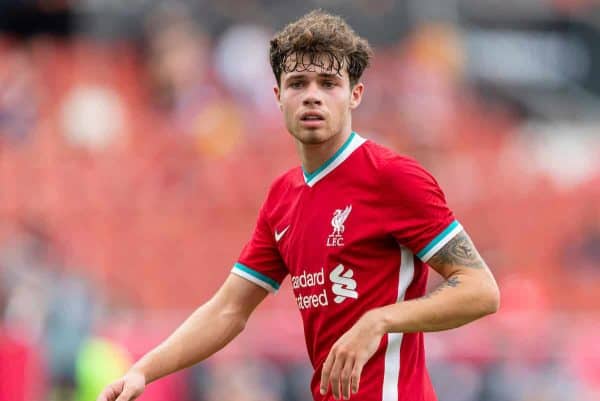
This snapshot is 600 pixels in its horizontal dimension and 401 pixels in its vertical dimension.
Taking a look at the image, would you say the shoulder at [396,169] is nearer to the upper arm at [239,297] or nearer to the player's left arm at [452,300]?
the player's left arm at [452,300]

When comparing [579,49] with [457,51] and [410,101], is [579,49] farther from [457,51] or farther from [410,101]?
[410,101]

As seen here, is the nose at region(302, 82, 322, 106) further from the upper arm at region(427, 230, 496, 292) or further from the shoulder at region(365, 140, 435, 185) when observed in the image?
the upper arm at region(427, 230, 496, 292)

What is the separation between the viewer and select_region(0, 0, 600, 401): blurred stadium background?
11484mm

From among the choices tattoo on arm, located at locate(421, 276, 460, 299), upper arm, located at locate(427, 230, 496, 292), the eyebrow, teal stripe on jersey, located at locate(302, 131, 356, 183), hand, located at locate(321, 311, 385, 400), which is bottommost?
hand, located at locate(321, 311, 385, 400)

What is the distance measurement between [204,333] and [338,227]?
85 cm

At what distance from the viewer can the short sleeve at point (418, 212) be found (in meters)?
4.83

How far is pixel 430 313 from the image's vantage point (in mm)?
4668

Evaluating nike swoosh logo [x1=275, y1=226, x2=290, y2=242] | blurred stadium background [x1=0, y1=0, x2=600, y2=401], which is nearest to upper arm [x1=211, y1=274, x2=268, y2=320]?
nike swoosh logo [x1=275, y1=226, x2=290, y2=242]

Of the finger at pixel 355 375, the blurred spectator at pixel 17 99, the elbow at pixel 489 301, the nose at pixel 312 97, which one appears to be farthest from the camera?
the blurred spectator at pixel 17 99

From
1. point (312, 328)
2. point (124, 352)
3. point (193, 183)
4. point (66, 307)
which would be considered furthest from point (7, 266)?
point (312, 328)

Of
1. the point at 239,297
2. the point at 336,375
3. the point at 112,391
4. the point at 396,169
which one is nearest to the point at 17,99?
the point at 239,297

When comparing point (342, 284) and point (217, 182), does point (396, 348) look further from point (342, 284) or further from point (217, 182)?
point (217, 182)

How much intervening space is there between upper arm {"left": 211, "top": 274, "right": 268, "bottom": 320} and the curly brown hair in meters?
0.96

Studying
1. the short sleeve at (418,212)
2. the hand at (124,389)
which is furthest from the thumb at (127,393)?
the short sleeve at (418,212)
